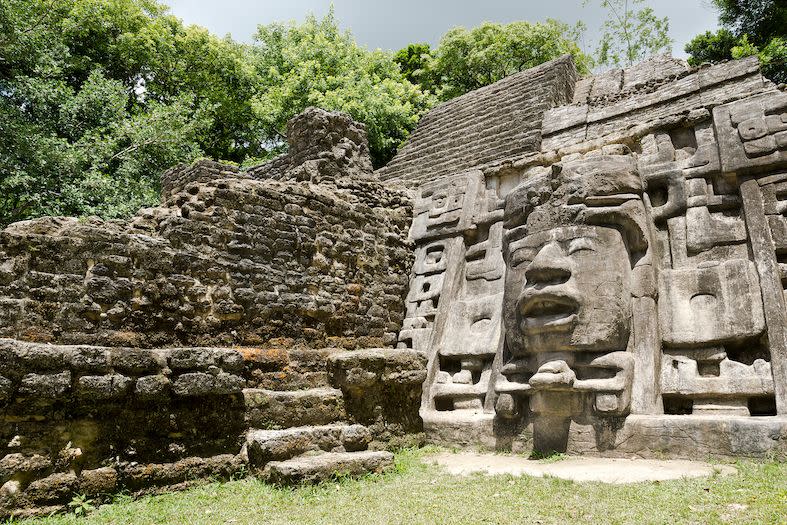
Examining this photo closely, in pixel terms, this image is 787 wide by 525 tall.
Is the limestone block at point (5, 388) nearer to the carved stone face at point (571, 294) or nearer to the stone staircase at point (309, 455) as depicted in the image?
the stone staircase at point (309, 455)

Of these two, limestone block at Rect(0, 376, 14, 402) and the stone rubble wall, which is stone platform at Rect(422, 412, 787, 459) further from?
→ limestone block at Rect(0, 376, 14, 402)

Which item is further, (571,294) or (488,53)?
(488,53)

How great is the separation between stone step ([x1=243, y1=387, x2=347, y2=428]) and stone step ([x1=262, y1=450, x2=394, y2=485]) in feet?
1.83

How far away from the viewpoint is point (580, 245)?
198 inches

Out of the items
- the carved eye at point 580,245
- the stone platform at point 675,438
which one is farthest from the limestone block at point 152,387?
the carved eye at point 580,245

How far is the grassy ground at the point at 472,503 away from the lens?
3.05 metres

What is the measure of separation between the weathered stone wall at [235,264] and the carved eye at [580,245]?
2702 millimetres

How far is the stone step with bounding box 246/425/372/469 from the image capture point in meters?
4.17

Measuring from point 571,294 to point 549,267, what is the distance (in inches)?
12.0

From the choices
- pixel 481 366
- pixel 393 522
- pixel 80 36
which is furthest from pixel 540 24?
pixel 393 522

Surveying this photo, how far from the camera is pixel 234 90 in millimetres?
19688

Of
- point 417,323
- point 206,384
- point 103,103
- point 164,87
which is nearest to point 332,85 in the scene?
point 164,87

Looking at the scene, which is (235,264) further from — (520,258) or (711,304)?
(711,304)

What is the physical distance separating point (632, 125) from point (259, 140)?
49.3ft
